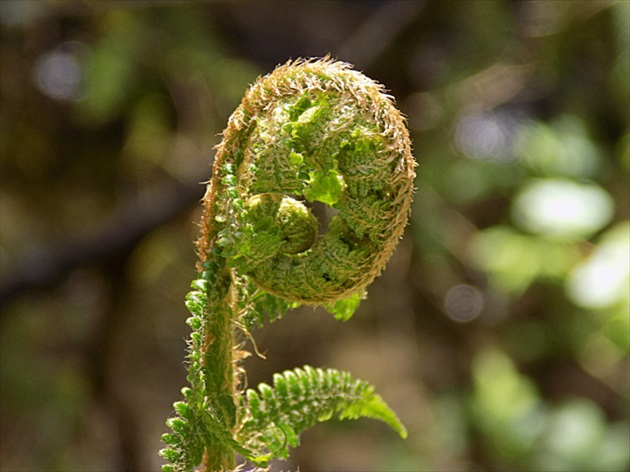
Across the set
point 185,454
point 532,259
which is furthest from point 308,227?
point 532,259

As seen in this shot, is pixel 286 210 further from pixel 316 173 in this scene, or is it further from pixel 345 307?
pixel 345 307

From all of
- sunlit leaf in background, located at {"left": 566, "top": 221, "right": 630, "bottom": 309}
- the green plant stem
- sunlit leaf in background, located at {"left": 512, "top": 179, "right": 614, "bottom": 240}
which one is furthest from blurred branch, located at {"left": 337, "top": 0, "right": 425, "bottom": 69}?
the green plant stem

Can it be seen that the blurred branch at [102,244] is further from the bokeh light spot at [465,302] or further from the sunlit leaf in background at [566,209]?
the bokeh light spot at [465,302]

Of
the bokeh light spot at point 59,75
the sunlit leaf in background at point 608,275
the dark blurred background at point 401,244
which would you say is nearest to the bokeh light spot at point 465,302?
the dark blurred background at point 401,244

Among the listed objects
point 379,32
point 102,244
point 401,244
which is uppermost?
point 379,32

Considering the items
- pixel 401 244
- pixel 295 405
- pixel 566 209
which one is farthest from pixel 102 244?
pixel 295 405

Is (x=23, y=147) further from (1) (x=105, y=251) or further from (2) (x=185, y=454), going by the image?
(2) (x=185, y=454)
